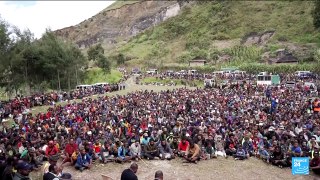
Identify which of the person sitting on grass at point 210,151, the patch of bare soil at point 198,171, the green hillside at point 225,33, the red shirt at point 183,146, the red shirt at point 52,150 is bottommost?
the patch of bare soil at point 198,171

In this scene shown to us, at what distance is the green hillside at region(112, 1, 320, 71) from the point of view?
65.1 metres

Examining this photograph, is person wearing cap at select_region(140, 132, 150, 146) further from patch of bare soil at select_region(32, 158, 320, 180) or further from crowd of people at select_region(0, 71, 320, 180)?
patch of bare soil at select_region(32, 158, 320, 180)

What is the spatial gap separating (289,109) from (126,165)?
13062mm

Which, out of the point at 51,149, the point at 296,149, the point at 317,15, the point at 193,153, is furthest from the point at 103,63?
the point at 296,149

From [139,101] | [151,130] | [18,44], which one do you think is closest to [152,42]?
[18,44]

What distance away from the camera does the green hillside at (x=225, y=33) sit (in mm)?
65062

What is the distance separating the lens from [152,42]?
8969 centimetres

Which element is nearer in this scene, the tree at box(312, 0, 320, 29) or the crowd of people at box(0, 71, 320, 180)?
the crowd of people at box(0, 71, 320, 180)

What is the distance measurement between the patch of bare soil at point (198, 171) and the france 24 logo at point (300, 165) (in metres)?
0.17

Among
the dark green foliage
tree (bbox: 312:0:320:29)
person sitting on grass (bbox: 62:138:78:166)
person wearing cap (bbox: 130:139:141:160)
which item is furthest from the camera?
tree (bbox: 312:0:320:29)

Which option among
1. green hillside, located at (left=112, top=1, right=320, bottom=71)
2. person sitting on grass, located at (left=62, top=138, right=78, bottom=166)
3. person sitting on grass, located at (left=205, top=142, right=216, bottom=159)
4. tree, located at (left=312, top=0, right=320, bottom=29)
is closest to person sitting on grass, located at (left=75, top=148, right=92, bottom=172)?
person sitting on grass, located at (left=62, top=138, right=78, bottom=166)

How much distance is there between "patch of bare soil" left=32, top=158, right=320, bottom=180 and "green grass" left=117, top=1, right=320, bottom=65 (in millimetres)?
53061

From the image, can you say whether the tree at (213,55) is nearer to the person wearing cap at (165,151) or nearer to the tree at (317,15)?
the tree at (317,15)

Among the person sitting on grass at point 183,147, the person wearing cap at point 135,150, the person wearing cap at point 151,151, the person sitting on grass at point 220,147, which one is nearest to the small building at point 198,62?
the person sitting on grass at point 220,147
